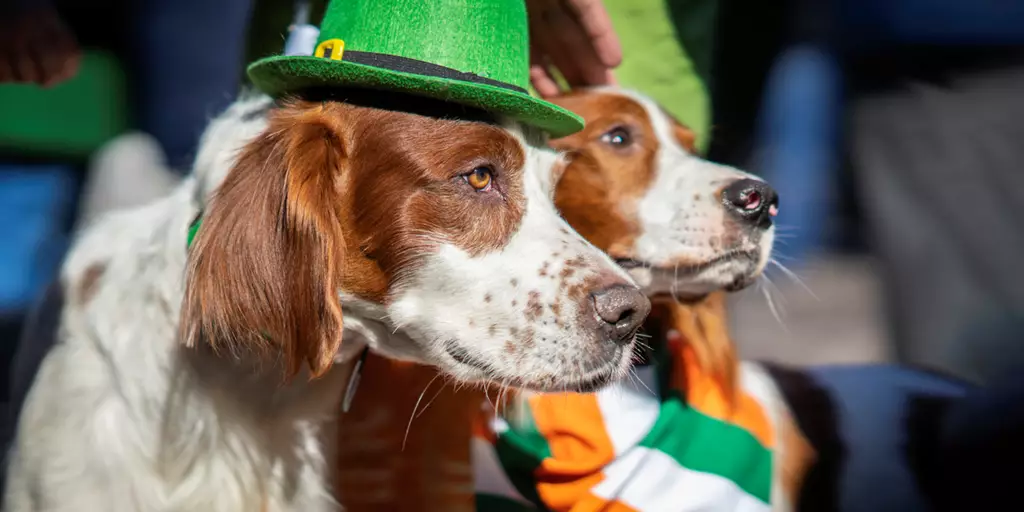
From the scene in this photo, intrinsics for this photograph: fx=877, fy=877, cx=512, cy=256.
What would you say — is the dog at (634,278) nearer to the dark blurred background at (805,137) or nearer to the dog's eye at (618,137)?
the dog's eye at (618,137)

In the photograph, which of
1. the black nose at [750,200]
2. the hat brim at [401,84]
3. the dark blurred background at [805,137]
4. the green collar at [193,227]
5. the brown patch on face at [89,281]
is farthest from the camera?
the dark blurred background at [805,137]

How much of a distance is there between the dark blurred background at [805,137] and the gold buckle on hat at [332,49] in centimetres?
71

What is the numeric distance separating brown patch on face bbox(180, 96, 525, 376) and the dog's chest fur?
0.14 meters

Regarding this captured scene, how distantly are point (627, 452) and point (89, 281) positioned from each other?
1.07 m

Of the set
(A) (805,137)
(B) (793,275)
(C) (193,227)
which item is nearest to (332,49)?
(C) (193,227)

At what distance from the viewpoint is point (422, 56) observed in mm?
1304

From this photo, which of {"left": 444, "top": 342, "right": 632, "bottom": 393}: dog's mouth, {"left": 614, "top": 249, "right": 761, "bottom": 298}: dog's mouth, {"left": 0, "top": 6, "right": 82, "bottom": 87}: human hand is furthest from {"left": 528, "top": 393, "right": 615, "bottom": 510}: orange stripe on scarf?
{"left": 0, "top": 6, "right": 82, "bottom": 87}: human hand

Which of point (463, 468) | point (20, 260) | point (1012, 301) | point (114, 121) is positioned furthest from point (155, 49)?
point (1012, 301)

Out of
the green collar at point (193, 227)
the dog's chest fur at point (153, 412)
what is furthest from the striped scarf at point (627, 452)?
the green collar at point (193, 227)

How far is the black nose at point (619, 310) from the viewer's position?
128cm

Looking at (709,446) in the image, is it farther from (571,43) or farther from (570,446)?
(571,43)

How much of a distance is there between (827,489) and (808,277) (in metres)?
0.95

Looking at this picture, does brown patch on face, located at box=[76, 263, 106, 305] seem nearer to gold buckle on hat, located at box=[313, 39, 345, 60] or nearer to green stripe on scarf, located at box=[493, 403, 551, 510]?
gold buckle on hat, located at box=[313, 39, 345, 60]

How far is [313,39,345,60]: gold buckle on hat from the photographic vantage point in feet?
4.24
